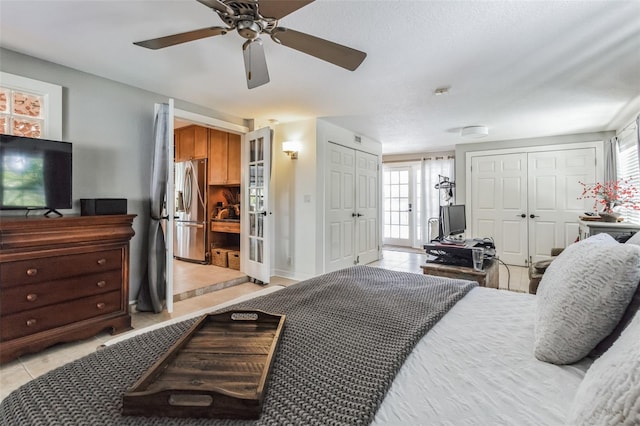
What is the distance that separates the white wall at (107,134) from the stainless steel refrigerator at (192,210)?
1860 millimetres

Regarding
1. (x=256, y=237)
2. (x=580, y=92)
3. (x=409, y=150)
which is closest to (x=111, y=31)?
(x=256, y=237)

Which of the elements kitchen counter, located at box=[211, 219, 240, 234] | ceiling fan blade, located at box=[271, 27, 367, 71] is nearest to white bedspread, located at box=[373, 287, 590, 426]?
ceiling fan blade, located at box=[271, 27, 367, 71]

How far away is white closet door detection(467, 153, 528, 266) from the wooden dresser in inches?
223

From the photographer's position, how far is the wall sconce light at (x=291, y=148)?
13.9ft

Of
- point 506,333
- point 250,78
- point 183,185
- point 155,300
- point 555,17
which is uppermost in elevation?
point 555,17

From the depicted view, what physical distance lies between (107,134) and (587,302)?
3662mm

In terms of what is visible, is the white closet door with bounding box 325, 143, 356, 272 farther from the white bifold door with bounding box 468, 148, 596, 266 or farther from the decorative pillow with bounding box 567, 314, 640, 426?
the decorative pillow with bounding box 567, 314, 640, 426

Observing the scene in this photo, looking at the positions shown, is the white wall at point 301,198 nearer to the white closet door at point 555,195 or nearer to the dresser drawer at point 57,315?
the dresser drawer at point 57,315

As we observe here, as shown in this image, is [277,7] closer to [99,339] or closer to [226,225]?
[99,339]

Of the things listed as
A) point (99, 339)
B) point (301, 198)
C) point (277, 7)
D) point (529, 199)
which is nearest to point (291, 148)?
point (301, 198)

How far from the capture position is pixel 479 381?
83 cm

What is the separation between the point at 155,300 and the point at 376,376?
9.43 feet

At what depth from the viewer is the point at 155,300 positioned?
3000 millimetres

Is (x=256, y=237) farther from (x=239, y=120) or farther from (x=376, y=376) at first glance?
(x=376, y=376)
